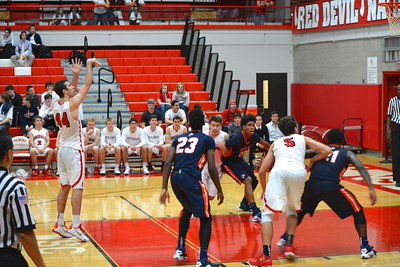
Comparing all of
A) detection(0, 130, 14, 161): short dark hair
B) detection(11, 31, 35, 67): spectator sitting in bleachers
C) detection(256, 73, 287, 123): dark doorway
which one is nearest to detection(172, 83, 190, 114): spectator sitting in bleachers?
detection(11, 31, 35, 67): spectator sitting in bleachers

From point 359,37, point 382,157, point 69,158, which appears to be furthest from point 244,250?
point 359,37

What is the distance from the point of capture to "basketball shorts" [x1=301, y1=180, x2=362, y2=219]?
9.53 metres

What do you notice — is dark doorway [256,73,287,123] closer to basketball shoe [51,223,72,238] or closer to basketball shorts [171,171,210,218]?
basketball shoe [51,223,72,238]

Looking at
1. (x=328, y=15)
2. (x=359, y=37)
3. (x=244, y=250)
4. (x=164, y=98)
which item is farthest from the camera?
(x=328, y=15)

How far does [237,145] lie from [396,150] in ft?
17.6

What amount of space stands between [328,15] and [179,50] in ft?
16.8

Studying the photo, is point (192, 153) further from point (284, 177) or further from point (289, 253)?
point (289, 253)

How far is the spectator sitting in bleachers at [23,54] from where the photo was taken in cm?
2362

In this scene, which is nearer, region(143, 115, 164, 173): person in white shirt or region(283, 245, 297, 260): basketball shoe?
region(283, 245, 297, 260): basketball shoe

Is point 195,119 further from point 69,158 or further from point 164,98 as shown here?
point 164,98

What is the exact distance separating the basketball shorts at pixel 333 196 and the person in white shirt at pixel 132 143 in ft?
30.6

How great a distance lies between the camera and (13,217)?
5.09 meters

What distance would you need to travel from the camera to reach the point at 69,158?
1066 cm

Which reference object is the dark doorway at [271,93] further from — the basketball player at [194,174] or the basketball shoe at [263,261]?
the basketball shoe at [263,261]
